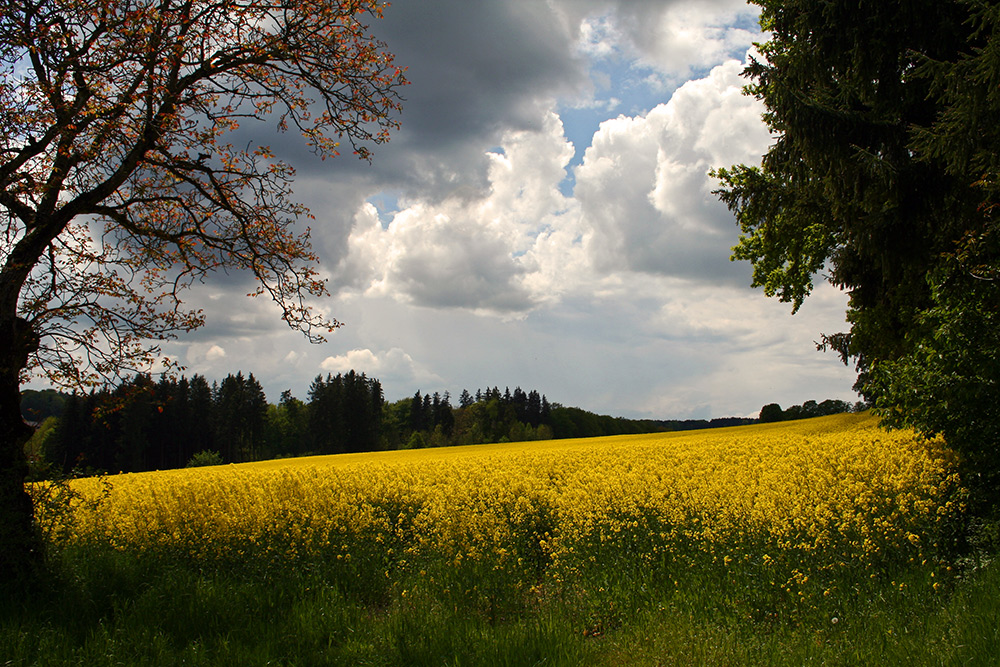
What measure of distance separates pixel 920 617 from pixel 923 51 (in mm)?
10174

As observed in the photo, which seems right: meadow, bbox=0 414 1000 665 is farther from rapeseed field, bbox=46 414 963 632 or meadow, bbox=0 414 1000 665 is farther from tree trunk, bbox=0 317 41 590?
tree trunk, bbox=0 317 41 590

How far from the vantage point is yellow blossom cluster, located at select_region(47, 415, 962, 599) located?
20.1ft

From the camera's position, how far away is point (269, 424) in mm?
74188

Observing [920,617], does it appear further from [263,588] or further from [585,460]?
[585,460]

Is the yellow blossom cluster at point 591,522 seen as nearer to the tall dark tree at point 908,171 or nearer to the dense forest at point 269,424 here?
the tall dark tree at point 908,171

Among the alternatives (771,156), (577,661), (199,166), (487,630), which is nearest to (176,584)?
(487,630)

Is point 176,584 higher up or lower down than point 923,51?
lower down

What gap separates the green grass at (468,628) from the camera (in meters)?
4.32

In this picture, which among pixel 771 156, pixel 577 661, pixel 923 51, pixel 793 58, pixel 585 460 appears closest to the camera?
pixel 577 661

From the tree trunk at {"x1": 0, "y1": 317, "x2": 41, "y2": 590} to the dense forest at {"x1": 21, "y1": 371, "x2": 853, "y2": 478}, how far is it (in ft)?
103

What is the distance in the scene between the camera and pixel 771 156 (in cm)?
1219

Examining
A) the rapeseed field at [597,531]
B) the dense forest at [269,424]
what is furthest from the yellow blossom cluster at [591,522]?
the dense forest at [269,424]

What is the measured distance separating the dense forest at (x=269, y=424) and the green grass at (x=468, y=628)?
32925 mm

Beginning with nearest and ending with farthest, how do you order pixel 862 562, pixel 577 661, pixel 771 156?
pixel 577 661, pixel 862 562, pixel 771 156
